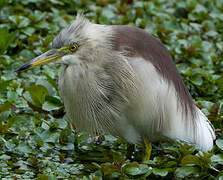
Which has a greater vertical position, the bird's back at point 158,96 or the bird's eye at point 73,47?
the bird's eye at point 73,47

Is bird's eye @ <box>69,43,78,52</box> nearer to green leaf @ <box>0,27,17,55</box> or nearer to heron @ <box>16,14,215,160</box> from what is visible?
heron @ <box>16,14,215,160</box>

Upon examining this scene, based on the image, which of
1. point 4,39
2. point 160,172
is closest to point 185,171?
point 160,172

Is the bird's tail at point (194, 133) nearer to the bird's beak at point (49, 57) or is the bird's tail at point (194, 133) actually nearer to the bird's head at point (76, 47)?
the bird's head at point (76, 47)

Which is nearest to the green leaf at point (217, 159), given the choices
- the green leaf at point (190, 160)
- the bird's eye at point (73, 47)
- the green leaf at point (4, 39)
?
the green leaf at point (190, 160)

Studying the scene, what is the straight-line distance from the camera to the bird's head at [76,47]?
12.3ft

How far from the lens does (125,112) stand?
12.8 ft

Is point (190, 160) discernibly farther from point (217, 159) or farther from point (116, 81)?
point (116, 81)

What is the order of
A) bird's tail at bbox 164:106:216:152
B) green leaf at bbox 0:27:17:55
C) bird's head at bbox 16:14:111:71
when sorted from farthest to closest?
green leaf at bbox 0:27:17:55 < bird's tail at bbox 164:106:216:152 < bird's head at bbox 16:14:111:71

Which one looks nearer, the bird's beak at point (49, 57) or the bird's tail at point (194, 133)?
the bird's beak at point (49, 57)

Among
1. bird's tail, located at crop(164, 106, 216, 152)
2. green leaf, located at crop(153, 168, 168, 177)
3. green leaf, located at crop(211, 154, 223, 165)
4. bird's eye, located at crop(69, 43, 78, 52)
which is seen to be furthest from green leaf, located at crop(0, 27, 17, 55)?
green leaf, located at crop(211, 154, 223, 165)

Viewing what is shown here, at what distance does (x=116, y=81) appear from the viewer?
380 centimetres

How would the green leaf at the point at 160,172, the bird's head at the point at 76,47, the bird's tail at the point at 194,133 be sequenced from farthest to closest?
the bird's tail at the point at 194,133, the bird's head at the point at 76,47, the green leaf at the point at 160,172

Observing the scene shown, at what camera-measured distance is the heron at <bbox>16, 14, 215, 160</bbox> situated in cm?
377

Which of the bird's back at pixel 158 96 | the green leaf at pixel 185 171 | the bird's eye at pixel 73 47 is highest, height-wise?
the bird's eye at pixel 73 47
